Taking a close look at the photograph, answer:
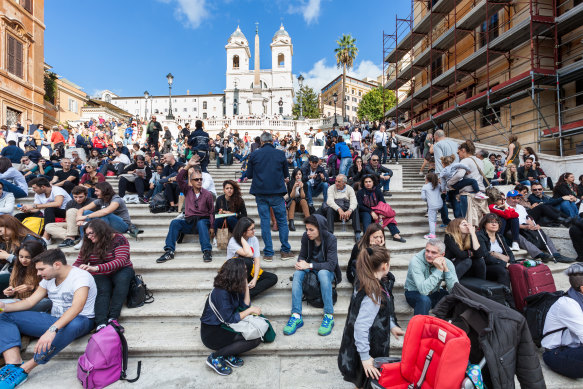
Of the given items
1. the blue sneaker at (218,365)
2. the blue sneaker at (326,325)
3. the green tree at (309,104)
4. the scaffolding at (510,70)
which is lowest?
the blue sneaker at (218,365)

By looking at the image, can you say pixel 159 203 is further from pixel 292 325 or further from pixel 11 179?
pixel 292 325

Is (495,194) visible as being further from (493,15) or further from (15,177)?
(493,15)

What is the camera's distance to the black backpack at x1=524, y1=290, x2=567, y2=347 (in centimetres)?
362

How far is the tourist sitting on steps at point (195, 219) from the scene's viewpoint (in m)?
5.34

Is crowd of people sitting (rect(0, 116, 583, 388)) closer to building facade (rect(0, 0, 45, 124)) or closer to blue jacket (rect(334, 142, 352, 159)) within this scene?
blue jacket (rect(334, 142, 352, 159))

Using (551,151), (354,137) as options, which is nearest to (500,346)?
(354,137)

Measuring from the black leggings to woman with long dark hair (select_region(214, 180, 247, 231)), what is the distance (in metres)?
2.42

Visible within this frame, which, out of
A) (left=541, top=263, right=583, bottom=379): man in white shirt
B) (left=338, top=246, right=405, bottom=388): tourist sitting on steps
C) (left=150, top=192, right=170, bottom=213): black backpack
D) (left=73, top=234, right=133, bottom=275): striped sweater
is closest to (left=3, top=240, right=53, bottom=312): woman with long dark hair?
(left=73, top=234, right=133, bottom=275): striped sweater

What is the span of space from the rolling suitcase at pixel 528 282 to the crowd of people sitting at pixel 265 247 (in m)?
0.18

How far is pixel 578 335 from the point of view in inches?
120

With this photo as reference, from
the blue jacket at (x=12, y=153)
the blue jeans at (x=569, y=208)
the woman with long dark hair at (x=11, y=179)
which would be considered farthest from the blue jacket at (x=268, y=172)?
the blue jacket at (x=12, y=153)

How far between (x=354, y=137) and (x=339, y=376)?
12.4 metres

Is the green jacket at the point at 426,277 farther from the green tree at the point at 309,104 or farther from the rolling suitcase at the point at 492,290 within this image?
the green tree at the point at 309,104

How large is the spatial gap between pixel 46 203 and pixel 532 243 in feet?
33.3
